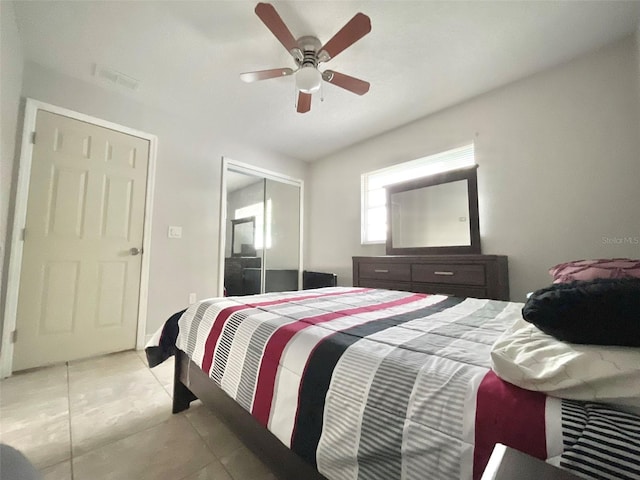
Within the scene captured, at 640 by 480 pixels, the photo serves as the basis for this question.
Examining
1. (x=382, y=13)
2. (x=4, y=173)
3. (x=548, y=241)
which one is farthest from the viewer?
(x=548, y=241)

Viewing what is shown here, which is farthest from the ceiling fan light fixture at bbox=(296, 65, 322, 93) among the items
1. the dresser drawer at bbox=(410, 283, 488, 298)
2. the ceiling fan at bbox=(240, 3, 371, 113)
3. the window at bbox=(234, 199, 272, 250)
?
the window at bbox=(234, 199, 272, 250)

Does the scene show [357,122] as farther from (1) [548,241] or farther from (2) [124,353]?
(2) [124,353]

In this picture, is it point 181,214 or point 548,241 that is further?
point 181,214

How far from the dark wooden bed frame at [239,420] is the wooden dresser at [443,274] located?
1.87 m

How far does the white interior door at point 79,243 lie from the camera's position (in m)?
1.97

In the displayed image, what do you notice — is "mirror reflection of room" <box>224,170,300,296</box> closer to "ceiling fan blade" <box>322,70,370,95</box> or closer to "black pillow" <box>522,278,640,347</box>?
"ceiling fan blade" <box>322,70,370,95</box>

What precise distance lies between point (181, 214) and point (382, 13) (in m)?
2.55

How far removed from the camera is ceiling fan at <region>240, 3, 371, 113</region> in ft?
4.72

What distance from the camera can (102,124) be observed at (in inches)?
90.3

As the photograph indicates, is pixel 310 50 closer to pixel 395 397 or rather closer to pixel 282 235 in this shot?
pixel 395 397

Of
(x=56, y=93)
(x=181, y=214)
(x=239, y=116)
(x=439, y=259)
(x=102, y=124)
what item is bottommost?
(x=439, y=259)

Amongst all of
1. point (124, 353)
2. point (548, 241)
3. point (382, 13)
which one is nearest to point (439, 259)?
point (548, 241)

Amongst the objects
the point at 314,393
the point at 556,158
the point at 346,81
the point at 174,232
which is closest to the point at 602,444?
the point at 314,393

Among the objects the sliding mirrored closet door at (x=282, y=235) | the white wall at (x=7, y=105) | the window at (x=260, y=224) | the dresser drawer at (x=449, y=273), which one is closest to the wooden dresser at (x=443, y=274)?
the dresser drawer at (x=449, y=273)
